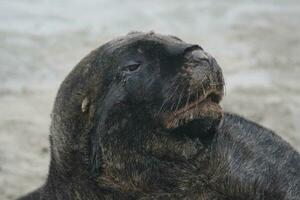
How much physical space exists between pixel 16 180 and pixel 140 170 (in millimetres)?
3752

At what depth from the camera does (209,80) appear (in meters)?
4.48

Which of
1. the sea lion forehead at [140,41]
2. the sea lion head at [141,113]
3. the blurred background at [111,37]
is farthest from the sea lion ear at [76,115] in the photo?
the blurred background at [111,37]

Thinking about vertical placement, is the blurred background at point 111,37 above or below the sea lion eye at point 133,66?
below

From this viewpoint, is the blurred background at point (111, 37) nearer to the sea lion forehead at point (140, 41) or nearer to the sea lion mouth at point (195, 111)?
the sea lion forehead at point (140, 41)

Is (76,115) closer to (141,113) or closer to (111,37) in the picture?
(141,113)

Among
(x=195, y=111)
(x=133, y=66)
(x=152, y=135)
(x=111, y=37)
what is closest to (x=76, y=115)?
(x=133, y=66)

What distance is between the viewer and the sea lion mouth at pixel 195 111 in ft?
14.7

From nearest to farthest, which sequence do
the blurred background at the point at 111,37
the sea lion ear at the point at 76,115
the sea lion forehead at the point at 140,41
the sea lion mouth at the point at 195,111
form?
the sea lion mouth at the point at 195,111, the sea lion forehead at the point at 140,41, the sea lion ear at the point at 76,115, the blurred background at the point at 111,37

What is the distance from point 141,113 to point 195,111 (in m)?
0.35

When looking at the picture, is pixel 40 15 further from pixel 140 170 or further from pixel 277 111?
pixel 140 170

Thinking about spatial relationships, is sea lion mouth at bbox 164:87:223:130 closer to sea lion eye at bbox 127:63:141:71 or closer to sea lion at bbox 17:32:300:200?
sea lion at bbox 17:32:300:200

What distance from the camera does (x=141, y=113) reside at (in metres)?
4.64

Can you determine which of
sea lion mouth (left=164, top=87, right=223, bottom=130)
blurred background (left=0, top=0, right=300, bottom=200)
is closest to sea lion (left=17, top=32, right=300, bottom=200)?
sea lion mouth (left=164, top=87, right=223, bottom=130)

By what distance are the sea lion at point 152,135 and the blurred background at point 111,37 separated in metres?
2.99
